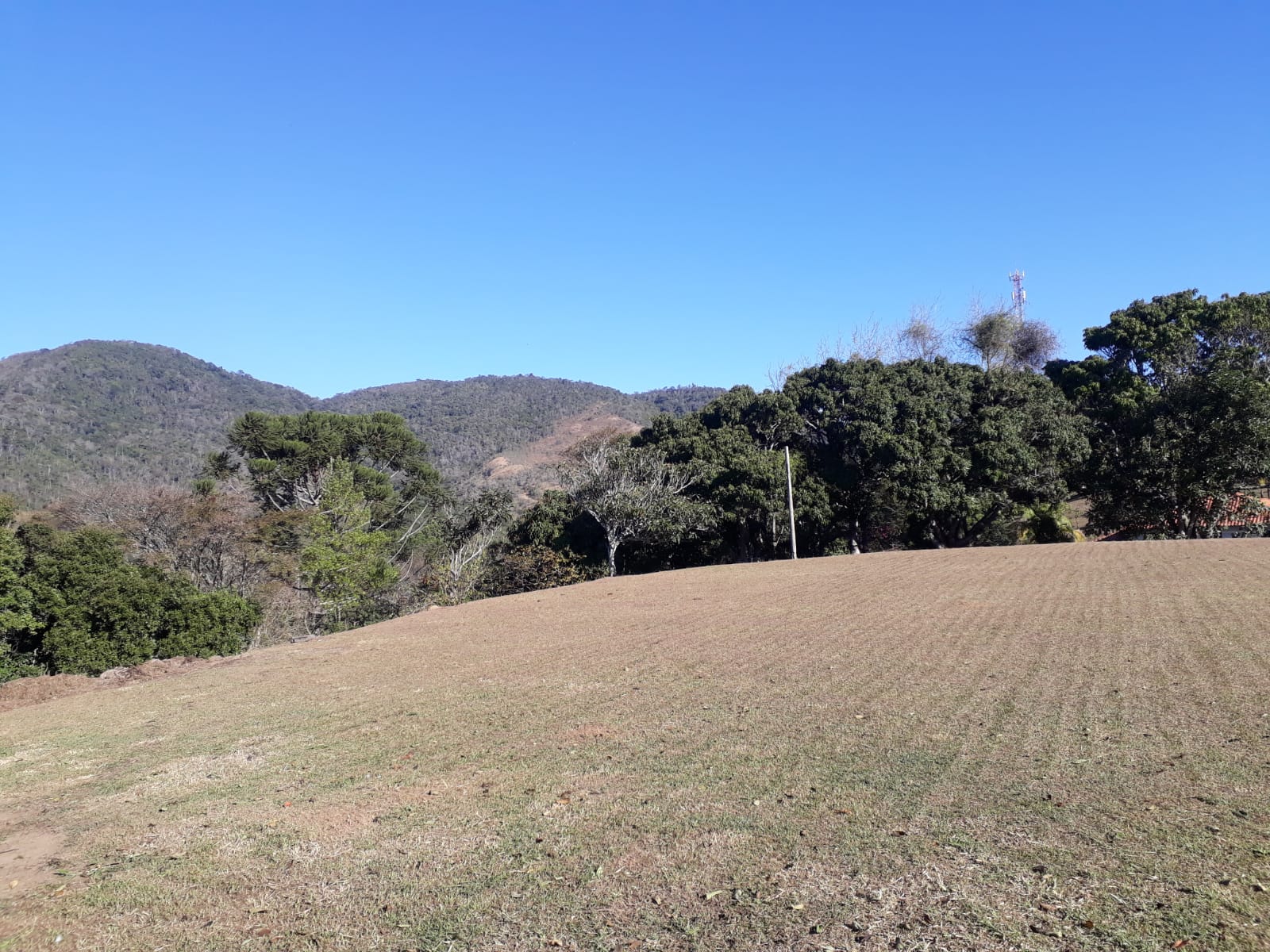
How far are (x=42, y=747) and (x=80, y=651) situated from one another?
1030 centimetres

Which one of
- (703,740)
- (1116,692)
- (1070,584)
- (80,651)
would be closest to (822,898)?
(703,740)

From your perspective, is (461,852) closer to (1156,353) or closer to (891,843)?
(891,843)

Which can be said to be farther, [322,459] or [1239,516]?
[322,459]

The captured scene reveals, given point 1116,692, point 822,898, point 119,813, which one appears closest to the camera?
point 822,898

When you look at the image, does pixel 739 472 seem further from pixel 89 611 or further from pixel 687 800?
pixel 687 800

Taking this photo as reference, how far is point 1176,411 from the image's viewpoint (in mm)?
30922

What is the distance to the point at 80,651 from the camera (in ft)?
59.4

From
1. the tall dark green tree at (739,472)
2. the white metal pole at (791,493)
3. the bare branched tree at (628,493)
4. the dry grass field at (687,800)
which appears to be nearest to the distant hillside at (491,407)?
the tall dark green tree at (739,472)

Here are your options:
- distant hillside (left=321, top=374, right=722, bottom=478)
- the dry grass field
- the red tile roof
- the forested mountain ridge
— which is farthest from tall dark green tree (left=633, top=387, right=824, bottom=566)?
distant hillside (left=321, top=374, right=722, bottom=478)

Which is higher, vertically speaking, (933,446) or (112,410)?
(112,410)

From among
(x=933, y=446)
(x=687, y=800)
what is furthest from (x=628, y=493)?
(x=687, y=800)

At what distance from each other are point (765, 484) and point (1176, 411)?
1495cm

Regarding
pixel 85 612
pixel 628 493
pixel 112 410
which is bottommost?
pixel 85 612

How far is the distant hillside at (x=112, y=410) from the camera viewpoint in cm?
5641
